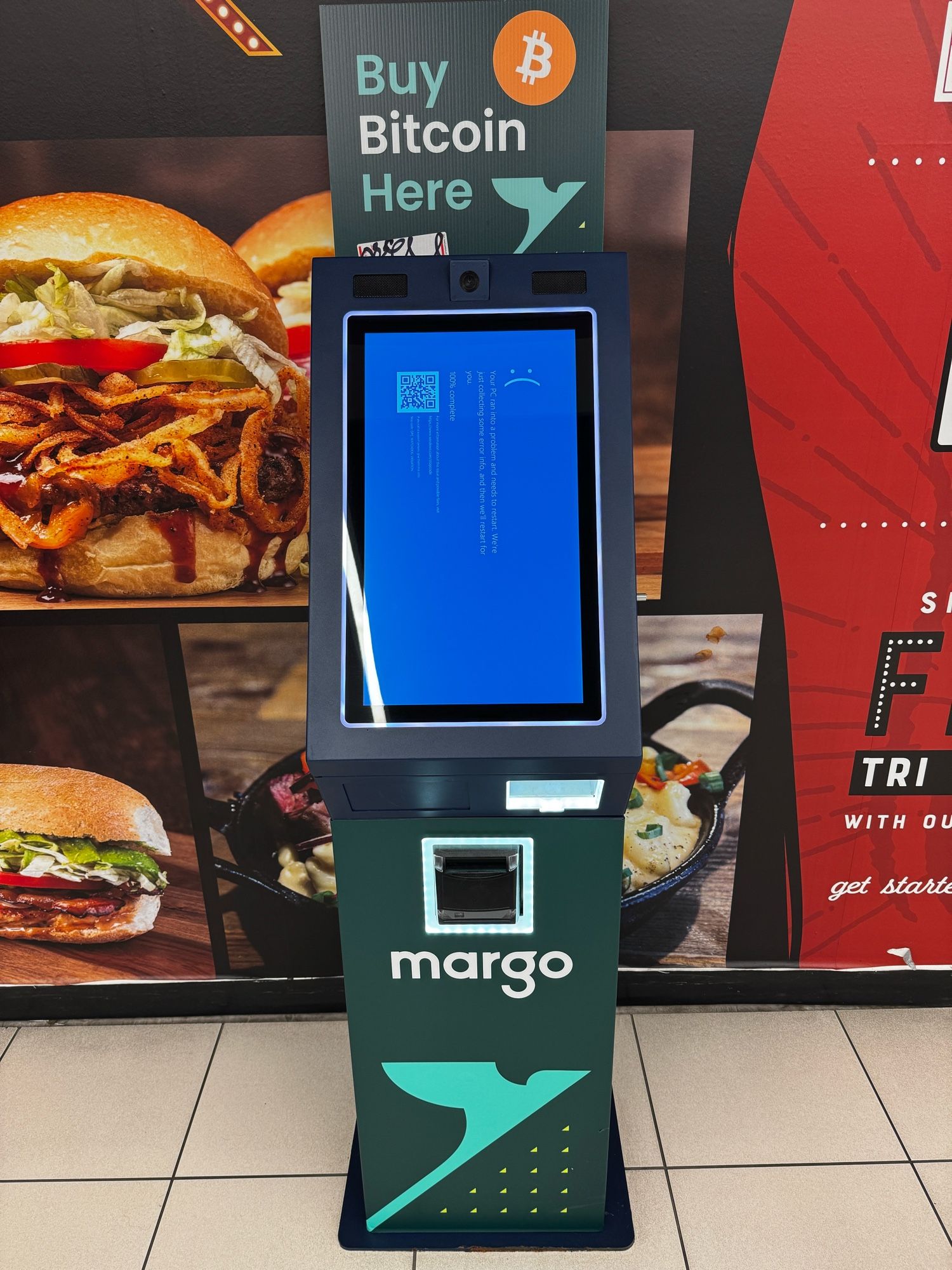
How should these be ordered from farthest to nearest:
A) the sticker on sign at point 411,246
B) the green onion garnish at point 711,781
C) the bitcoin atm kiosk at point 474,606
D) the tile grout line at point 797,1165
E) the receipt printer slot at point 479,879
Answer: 1. the green onion garnish at point 711,781
2. the tile grout line at point 797,1165
3. the sticker on sign at point 411,246
4. the receipt printer slot at point 479,879
5. the bitcoin atm kiosk at point 474,606

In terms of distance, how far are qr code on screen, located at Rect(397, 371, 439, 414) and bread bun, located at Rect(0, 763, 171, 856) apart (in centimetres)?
132

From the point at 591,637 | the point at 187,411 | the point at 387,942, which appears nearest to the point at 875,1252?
the point at 387,942

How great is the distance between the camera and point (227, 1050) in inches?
88.7

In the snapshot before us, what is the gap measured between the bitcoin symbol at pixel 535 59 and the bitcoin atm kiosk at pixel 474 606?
512mm

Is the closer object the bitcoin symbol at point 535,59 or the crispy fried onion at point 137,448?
the bitcoin symbol at point 535,59

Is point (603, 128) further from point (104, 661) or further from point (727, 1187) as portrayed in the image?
point (727, 1187)

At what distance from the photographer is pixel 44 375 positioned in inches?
71.6

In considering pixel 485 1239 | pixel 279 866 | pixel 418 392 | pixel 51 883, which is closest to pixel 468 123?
pixel 418 392

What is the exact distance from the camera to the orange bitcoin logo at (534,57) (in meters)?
1.60

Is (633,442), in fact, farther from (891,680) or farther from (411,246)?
(891,680)

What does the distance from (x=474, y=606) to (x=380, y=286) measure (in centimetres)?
54

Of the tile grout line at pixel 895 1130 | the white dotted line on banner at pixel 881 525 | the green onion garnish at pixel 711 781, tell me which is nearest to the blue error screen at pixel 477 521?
the white dotted line on banner at pixel 881 525

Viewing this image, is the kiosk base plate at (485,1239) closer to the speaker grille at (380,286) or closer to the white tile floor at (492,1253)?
the white tile floor at (492,1253)

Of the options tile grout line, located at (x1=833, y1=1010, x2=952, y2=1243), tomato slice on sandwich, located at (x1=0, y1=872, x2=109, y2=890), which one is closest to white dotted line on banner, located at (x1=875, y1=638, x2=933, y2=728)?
tile grout line, located at (x1=833, y1=1010, x2=952, y2=1243)
